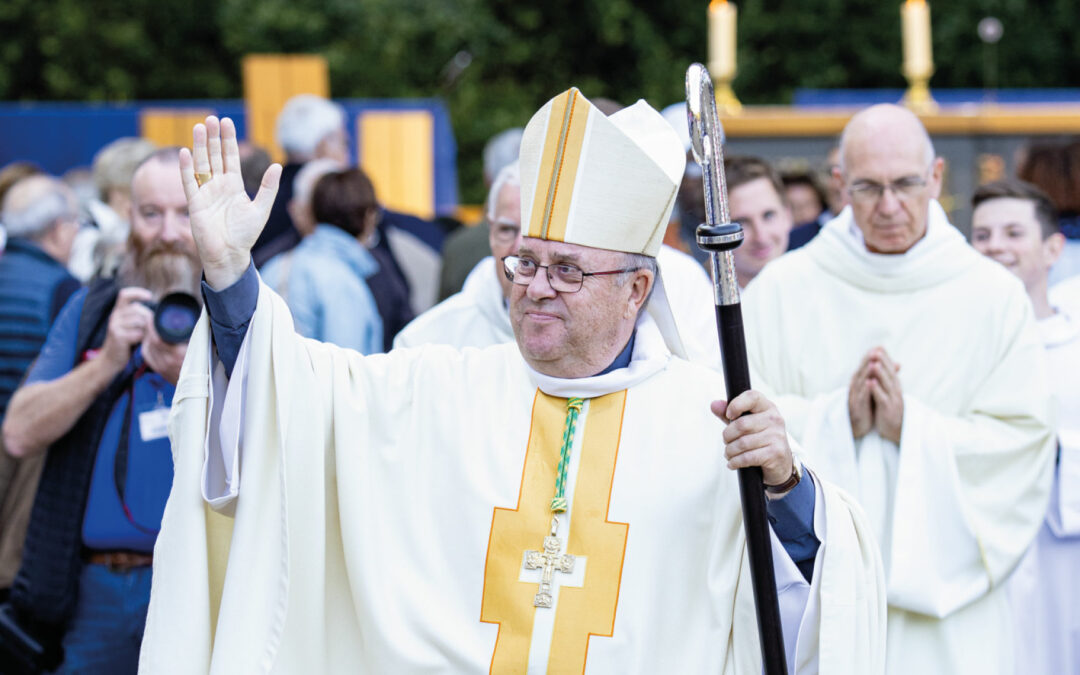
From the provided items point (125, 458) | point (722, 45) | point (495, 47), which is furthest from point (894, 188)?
point (495, 47)

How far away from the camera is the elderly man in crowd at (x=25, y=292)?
446cm

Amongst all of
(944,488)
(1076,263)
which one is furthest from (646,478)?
(1076,263)

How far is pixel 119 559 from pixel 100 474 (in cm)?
25

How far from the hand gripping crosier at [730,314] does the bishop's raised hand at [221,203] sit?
34.9 inches

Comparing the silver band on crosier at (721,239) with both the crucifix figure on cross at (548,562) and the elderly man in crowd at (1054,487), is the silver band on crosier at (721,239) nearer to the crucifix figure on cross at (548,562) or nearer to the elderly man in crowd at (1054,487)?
the crucifix figure on cross at (548,562)

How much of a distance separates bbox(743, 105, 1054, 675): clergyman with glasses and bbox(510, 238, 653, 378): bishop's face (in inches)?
45.5

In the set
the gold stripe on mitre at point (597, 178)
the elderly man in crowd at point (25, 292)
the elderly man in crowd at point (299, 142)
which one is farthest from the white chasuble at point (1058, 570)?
the elderly man in crowd at point (299, 142)

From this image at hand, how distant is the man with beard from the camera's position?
3836mm

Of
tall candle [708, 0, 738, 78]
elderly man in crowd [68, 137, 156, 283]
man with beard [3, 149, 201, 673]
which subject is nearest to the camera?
man with beard [3, 149, 201, 673]

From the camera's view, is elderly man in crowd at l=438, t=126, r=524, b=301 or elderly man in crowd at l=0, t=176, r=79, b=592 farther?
elderly man in crowd at l=438, t=126, r=524, b=301

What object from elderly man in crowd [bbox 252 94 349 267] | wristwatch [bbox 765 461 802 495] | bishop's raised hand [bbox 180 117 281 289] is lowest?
wristwatch [bbox 765 461 802 495]

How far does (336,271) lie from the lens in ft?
18.0

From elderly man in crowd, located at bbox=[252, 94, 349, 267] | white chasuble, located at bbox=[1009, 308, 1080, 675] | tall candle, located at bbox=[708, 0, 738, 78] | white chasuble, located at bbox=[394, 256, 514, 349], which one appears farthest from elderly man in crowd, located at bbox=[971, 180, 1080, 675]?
tall candle, located at bbox=[708, 0, 738, 78]

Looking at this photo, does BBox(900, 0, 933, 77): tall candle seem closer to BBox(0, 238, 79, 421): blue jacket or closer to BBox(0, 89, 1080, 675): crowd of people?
BBox(0, 89, 1080, 675): crowd of people
